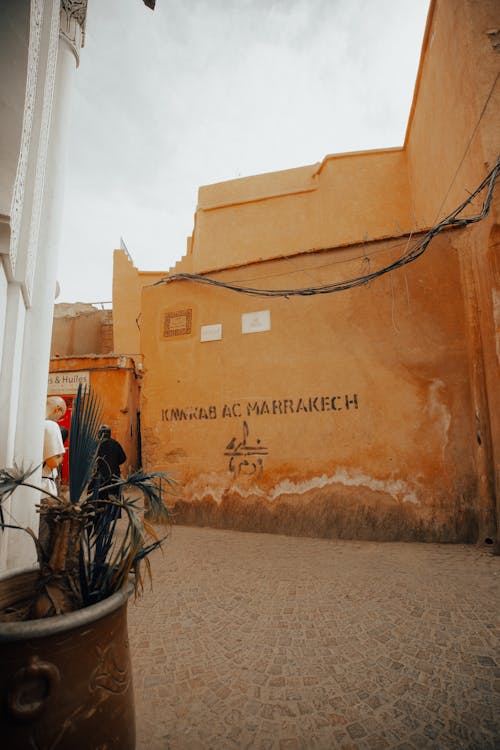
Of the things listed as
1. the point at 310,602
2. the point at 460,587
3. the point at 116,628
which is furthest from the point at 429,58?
the point at 116,628

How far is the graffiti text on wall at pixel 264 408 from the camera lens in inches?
196

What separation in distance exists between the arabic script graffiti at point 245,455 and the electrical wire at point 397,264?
208cm

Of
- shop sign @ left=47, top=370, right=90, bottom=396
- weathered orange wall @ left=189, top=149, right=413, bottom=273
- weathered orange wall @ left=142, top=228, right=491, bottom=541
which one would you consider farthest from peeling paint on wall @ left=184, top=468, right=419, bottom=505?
shop sign @ left=47, top=370, right=90, bottom=396

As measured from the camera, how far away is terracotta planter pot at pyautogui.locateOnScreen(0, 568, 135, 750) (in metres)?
1.09

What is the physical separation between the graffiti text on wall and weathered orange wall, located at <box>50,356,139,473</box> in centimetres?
606

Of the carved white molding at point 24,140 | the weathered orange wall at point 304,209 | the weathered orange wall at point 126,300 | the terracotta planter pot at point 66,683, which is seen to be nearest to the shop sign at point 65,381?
the weathered orange wall at point 126,300

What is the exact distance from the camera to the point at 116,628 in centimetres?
135

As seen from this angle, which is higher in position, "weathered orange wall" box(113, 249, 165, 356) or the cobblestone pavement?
"weathered orange wall" box(113, 249, 165, 356)

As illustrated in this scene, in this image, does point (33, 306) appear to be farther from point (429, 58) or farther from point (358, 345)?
point (429, 58)

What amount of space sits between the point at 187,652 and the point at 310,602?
1076 mm

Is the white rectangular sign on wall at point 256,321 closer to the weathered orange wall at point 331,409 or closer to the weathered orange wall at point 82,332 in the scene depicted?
the weathered orange wall at point 331,409

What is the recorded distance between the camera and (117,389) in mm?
11391

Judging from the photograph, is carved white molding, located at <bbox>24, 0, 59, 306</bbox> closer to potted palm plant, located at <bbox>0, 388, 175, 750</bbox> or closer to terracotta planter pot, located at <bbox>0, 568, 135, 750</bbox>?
potted palm plant, located at <bbox>0, 388, 175, 750</bbox>

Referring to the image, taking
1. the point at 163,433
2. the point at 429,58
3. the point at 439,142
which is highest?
the point at 429,58
